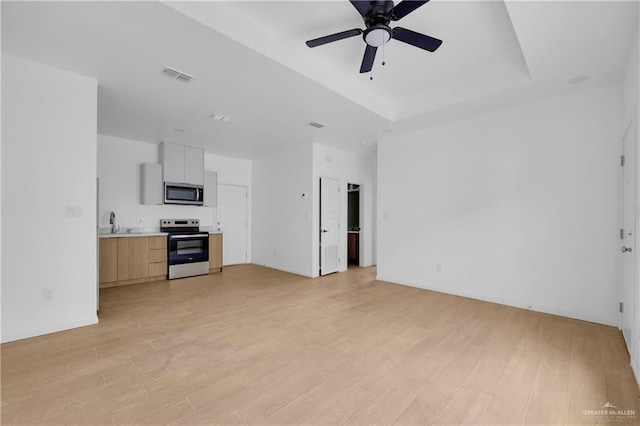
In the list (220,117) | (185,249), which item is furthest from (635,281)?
(185,249)

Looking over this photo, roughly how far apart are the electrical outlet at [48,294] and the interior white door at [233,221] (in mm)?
4054

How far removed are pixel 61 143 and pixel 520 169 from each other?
18.5ft

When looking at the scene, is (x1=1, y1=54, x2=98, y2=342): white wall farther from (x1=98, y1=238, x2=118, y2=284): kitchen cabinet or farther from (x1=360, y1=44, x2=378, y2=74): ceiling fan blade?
(x1=360, y1=44, x2=378, y2=74): ceiling fan blade

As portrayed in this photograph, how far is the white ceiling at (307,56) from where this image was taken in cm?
227

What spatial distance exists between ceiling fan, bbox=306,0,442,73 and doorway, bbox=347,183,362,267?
4.80m

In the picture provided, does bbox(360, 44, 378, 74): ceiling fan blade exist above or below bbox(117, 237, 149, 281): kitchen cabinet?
above

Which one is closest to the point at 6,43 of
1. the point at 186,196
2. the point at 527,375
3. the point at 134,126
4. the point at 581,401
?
the point at 134,126

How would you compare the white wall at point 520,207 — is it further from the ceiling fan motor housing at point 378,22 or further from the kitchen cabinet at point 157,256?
the kitchen cabinet at point 157,256

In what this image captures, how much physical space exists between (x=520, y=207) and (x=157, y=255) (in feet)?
20.4

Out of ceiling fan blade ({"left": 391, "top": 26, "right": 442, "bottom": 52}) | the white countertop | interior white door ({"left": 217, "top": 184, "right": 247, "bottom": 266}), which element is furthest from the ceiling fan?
interior white door ({"left": 217, "top": 184, "right": 247, "bottom": 266})

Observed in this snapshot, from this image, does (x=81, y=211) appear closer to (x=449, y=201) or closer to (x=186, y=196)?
(x=186, y=196)

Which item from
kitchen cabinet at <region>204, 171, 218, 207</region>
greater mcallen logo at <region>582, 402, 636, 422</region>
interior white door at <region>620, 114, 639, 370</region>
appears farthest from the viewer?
kitchen cabinet at <region>204, 171, 218, 207</region>

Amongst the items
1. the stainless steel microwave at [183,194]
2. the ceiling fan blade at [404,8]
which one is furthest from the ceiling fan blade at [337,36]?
the stainless steel microwave at [183,194]

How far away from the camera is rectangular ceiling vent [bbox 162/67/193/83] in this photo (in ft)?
9.84
